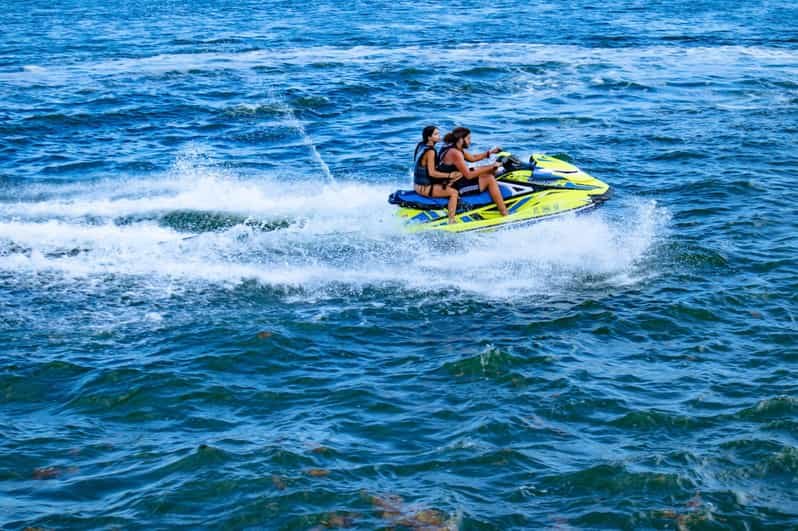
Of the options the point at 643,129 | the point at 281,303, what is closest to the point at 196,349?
the point at 281,303

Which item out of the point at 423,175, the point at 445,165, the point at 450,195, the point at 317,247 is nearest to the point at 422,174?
the point at 423,175

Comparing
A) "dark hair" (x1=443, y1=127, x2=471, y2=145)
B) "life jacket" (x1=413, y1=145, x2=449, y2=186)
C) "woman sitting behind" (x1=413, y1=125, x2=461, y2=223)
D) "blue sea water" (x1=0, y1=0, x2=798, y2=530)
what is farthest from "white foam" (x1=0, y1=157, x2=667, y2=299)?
"dark hair" (x1=443, y1=127, x2=471, y2=145)

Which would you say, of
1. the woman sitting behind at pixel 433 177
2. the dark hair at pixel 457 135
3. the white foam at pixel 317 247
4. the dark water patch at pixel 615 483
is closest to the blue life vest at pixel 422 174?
the woman sitting behind at pixel 433 177

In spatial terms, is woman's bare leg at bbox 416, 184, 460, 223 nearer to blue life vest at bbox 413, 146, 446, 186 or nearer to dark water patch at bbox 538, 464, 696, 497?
blue life vest at bbox 413, 146, 446, 186

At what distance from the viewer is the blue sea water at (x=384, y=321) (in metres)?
9.05

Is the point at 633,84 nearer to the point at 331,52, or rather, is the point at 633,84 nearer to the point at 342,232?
the point at 331,52

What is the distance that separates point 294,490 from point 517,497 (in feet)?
6.23

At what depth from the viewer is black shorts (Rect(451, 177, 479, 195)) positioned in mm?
15086

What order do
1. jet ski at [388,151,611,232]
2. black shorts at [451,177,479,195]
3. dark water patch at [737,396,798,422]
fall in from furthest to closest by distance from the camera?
black shorts at [451,177,479,195], jet ski at [388,151,611,232], dark water patch at [737,396,798,422]

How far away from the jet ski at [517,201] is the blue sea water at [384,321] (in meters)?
0.20

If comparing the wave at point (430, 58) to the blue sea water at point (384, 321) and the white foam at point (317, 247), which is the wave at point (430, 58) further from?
the white foam at point (317, 247)

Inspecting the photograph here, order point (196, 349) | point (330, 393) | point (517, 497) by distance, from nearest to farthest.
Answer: point (517, 497) < point (330, 393) < point (196, 349)

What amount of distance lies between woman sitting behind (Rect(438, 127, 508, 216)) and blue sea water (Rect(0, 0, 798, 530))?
2.27 feet

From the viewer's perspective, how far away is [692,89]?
85.3 ft
